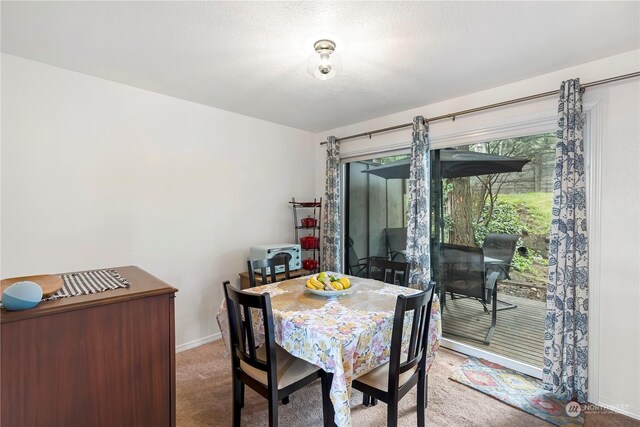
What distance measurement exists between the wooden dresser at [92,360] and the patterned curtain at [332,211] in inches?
108

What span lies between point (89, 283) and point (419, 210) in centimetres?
275

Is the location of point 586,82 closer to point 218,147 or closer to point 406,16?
point 406,16

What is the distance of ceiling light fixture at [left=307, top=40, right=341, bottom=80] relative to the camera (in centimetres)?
201

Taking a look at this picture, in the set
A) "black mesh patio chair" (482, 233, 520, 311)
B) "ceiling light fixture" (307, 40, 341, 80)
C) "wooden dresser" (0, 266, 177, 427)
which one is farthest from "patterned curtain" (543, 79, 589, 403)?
"wooden dresser" (0, 266, 177, 427)

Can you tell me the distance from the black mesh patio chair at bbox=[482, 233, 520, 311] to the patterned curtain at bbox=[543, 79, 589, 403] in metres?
0.51

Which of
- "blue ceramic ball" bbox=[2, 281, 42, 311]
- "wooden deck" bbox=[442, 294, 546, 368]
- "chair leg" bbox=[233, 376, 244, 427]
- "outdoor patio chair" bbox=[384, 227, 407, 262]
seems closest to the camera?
"blue ceramic ball" bbox=[2, 281, 42, 311]

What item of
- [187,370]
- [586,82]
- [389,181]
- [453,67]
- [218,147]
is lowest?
[187,370]

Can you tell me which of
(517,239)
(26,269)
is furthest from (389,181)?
(26,269)

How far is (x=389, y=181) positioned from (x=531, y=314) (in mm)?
2010

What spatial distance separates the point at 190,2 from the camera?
66.0 inches

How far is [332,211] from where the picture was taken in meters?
4.03

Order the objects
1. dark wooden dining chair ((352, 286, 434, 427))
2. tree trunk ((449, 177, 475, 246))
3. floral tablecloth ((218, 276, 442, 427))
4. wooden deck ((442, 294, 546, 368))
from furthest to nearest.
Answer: tree trunk ((449, 177, 475, 246)), wooden deck ((442, 294, 546, 368)), dark wooden dining chair ((352, 286, 434, 427)), floral tablecloth ((218, 276, 442, 427))

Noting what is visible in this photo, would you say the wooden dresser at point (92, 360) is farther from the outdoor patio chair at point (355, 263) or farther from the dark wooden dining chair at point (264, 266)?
the outdoor patio chair at point (355, 263)

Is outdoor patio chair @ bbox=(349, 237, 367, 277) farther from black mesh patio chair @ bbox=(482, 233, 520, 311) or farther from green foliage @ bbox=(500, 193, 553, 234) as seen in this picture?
green foliage @ bbox=(500, 193, 553, 234)
